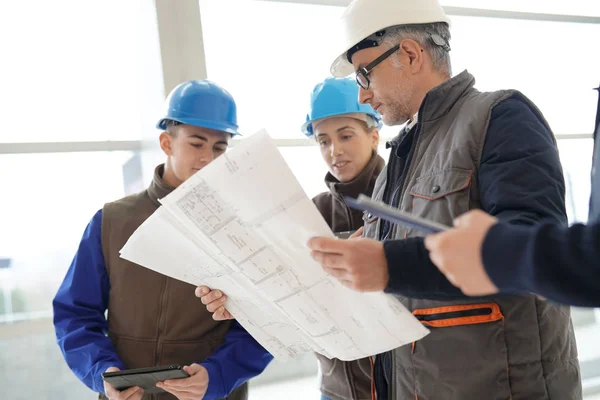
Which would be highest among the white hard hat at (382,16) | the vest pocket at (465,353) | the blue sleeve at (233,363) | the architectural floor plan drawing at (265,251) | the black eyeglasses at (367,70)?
the white hard hat at (382,16)

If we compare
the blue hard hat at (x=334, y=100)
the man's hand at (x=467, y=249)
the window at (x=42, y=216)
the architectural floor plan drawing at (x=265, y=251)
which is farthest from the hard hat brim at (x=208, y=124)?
the man's hand at (x=467, y=249)

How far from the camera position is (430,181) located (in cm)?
137

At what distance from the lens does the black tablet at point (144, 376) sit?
165 centimetres

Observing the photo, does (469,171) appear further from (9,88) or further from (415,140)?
(9,88)

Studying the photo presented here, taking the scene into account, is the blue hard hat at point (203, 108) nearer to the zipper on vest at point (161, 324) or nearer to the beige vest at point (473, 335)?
the zipper on vest at point (161, 324)

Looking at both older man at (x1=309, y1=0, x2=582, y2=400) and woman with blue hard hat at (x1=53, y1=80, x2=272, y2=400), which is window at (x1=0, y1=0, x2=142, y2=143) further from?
older man at (x1=309, y1=0, x2=582, y2=400)

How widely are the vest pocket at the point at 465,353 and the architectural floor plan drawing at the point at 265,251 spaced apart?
10 centimetres

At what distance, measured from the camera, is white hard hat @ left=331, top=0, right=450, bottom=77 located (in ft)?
5.26

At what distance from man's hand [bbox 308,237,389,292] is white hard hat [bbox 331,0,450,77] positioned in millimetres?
727

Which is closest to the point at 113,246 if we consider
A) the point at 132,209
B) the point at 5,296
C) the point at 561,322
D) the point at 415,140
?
the point at 132,209

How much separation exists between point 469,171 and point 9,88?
2523 mm

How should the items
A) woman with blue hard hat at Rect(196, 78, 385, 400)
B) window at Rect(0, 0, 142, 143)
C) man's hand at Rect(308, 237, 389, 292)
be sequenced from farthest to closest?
1. window at Rect(0, 0, 142, 143)
2. woman with blue hard hat at Rect(196, 78, 385, 400)
3. man's hand at Rect(308, 237, 389, 292)

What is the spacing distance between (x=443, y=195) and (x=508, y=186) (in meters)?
0.17

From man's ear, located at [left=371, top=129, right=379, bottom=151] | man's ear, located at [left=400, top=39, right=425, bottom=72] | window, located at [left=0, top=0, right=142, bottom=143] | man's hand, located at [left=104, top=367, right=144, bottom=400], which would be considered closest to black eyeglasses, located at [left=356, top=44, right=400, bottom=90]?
man's ear, located at [left=400, top=39, right=425, bottom=72]
